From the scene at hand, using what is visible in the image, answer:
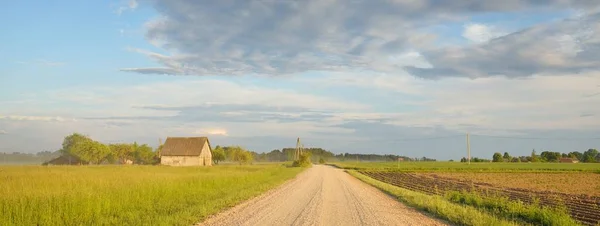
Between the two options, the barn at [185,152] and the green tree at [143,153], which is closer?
the barn at [185,152]

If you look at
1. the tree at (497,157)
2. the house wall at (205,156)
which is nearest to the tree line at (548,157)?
the tree at (497,157)

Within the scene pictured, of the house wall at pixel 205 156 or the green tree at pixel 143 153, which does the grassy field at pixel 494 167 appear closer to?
the house wall at pixel 205 156

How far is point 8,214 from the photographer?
11.9 metres

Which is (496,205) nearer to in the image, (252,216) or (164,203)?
(252,216)

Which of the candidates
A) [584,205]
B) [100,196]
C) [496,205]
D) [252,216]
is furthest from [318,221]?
[584,205]

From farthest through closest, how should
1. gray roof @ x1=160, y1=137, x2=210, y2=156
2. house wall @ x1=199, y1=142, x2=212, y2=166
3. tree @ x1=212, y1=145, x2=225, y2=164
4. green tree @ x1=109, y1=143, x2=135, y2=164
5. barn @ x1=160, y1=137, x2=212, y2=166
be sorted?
tree @ x1=212, y1=145, x2=225, y2=164, green tree @ x1=109, y1=143, x2=135, y2=164, house wall @ x1=199, y1=142, x2=212, y2=166, gray roof @ x1=160, y1=137, x2=210, y2=156, barn @ x1=160, y1=137, x2=212, y2=166

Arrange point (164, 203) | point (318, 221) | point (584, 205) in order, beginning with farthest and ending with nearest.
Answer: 1. point (584, 205)
2. point (164, 203)
3. point (318, 221)

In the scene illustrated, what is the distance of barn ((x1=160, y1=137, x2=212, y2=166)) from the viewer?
82312 millimetres

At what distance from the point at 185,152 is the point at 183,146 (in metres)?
1.74

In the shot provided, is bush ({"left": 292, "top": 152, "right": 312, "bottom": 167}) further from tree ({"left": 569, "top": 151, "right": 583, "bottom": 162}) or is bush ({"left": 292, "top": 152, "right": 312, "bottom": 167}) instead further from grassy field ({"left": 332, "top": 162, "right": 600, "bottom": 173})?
tree ({"left": 569, "top": 151, "right": 583, "bottom": 162})

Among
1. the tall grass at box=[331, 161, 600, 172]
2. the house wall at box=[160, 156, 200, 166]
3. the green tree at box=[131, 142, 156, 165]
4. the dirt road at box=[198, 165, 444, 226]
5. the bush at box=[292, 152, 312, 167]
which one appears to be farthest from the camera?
the green tree at box=[131, 142, 156, 165]

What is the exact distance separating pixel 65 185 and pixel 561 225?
1780 centimetres

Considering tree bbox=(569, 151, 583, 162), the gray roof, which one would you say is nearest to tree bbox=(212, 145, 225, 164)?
the gray roof

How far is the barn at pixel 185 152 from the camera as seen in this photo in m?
82.3
